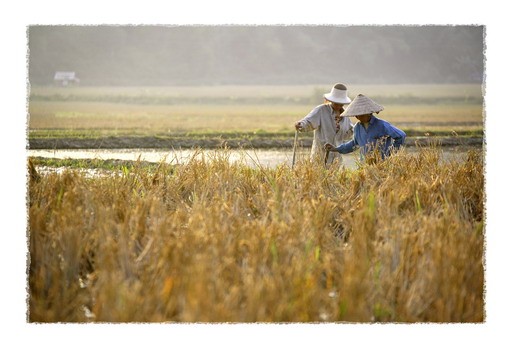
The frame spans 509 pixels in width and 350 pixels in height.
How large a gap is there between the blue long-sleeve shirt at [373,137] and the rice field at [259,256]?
2.64 ft

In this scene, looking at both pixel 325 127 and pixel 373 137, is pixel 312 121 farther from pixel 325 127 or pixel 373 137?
pixel 373 137

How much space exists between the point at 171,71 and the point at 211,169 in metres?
64.1

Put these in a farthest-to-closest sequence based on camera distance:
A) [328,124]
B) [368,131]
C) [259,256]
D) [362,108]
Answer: [328,124]
[368,131]
[362,108]
[259,256]

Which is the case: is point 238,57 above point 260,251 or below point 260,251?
above

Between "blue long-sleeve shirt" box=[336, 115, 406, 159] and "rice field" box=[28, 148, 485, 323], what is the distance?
2.64ft

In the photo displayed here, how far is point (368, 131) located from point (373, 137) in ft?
0.22

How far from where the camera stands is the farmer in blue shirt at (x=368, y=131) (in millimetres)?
6191

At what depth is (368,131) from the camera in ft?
21.1

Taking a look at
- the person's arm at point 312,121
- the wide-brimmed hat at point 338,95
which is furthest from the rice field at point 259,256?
the wide-brimmed hat at point 338,95

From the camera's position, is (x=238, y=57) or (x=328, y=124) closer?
(x=328, y=124)

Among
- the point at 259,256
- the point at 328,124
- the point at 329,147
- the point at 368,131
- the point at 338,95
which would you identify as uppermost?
the point at 338,95

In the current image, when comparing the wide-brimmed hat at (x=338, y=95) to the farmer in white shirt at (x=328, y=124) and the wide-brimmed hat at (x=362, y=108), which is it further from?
the wide-brimmed hat at (x=362, y=108)

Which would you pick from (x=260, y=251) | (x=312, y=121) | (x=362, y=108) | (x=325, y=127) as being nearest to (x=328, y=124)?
(x=325, y=127)

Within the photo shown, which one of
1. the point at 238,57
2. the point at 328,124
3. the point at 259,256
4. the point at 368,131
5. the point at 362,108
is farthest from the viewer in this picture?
the point at 238,57
